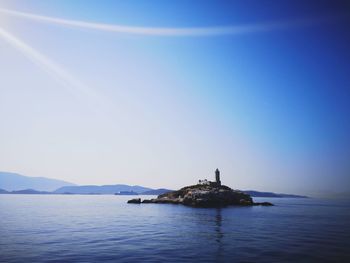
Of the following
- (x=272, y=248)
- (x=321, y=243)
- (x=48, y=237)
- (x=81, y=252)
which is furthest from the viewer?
(x=48, y=237)

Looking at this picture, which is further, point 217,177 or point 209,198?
point 217,177

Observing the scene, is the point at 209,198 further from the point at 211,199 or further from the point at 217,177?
the point at 217,177

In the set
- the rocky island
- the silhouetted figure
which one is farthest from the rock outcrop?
the silhouetted figure

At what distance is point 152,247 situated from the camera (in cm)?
3094

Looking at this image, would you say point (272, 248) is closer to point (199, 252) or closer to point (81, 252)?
point (199, 252)

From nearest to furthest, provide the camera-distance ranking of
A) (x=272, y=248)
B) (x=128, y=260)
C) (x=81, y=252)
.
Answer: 1. (x=128, y=260)
2. (x=81, y=252)
3. (x=272, y=248)

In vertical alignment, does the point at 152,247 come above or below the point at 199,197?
below

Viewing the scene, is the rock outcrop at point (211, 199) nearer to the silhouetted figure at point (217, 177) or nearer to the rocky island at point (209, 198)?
the rocky island at point (209, 198)

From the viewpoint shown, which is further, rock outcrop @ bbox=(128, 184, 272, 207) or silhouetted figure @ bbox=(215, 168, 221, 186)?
silhouetted figure @ bbox=(215, 168, 221, 186)

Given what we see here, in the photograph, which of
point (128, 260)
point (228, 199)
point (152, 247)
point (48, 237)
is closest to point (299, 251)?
point (152, 247)

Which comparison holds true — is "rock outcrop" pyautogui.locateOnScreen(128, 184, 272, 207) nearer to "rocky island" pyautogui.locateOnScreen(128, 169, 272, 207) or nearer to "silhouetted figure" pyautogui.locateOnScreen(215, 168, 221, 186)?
"rocky island" pyautogui.locateOnScreen(128, 169, 272, 207)

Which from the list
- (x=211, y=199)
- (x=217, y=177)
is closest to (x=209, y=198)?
(x=211, y=199)

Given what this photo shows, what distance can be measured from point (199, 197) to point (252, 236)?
75091 mm

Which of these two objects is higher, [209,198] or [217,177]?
[217,177]
